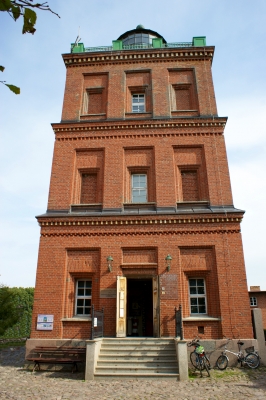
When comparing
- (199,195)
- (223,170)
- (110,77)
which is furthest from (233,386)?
(110,77)

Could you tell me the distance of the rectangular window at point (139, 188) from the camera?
14453mm

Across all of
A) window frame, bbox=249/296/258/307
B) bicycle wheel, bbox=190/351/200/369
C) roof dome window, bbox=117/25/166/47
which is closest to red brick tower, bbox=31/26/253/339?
bicycle wheel, bbox=190/351/200/369

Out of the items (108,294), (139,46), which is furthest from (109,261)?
(139,46)

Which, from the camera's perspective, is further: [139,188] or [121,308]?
[139,188]

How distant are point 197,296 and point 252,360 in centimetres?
285

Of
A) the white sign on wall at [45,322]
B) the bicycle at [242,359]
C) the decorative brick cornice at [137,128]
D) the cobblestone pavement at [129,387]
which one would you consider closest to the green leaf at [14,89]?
the cobblestone pavement at [129,387]

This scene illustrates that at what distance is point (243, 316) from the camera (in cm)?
1193

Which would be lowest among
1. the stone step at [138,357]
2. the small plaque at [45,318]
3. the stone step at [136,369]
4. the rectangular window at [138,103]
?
the stone step at [136,369]

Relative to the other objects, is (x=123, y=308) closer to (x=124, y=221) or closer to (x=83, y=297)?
(x=83, y=297)

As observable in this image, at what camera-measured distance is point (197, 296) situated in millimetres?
12703

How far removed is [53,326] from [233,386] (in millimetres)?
6772

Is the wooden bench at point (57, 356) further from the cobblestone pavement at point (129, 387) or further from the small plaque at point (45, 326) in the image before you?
the small plaque at point (45, 326)

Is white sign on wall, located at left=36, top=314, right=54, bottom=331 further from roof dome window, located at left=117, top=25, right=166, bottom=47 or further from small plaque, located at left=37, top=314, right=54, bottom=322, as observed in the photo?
roof dome window, located at left=117, top=25, right=166, bottom=47

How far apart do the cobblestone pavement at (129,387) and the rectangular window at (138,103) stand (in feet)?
39.8
